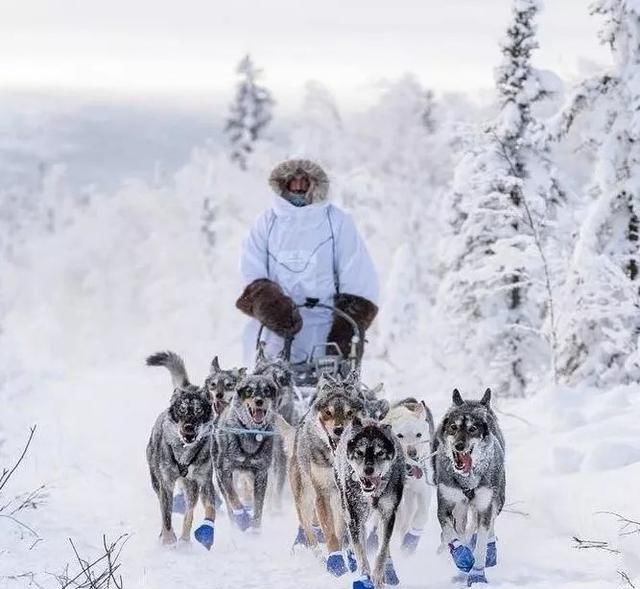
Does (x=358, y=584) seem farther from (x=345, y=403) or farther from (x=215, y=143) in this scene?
(x=215, y=143)

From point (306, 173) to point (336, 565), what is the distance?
3.87 metres

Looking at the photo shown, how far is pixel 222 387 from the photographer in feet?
24.8

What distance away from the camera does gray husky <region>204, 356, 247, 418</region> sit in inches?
295

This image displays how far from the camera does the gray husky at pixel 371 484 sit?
536cm

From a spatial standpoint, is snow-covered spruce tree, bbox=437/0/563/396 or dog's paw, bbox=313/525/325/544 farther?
snow-covered spruce tree, bbox=437/0/563/396

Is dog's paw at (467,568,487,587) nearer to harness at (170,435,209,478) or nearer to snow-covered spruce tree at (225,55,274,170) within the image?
harness at (170,435,209,478)

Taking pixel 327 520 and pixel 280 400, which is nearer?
pixel 327 520

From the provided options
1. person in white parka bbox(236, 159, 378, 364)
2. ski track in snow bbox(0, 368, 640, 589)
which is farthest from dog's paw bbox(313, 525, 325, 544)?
person in white parka bbox(236, 159, 378, 364)

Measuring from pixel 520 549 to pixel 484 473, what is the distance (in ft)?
3.73

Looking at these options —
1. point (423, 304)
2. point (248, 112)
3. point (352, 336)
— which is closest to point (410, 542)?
point (352, 336)

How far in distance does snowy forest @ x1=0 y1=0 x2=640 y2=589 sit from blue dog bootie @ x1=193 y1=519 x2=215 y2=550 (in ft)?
0.42

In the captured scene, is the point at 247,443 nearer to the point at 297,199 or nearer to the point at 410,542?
the point at 410,542

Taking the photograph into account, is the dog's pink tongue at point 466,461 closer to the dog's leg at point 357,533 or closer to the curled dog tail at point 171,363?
the dog's leg at point 357,533

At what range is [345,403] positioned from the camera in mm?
6199
